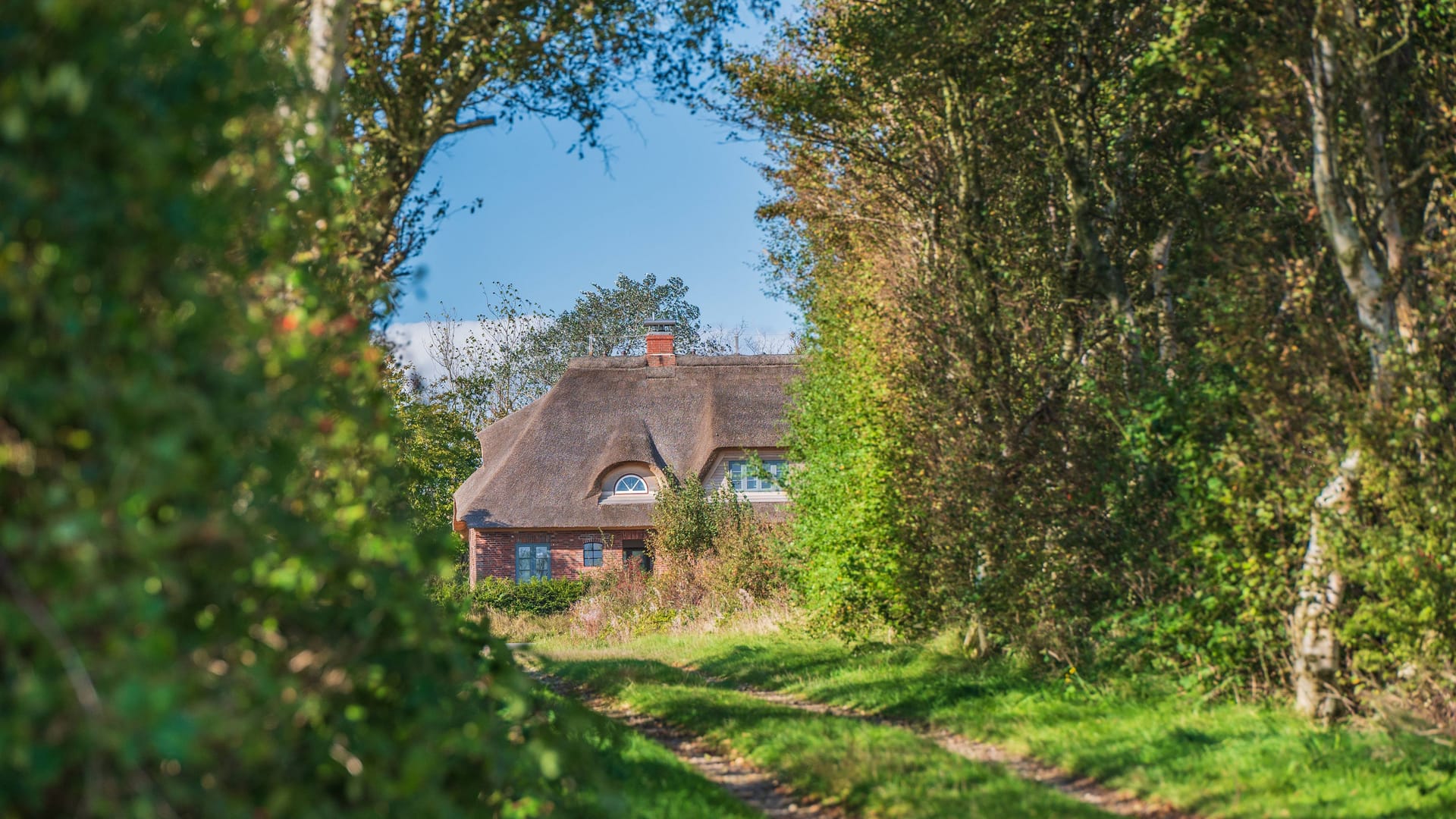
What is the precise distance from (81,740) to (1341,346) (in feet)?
27.3

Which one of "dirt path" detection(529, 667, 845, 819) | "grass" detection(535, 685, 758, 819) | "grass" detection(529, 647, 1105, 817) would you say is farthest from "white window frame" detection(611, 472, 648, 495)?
"grass" detection(535, 685, 758, 819)

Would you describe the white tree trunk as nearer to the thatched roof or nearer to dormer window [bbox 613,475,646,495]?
the thatched roof

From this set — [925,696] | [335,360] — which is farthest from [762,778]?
[335,360]

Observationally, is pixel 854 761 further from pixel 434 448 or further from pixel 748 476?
pixel 748 476

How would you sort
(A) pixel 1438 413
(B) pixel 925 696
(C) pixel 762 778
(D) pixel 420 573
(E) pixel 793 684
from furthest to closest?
(E) pixel 793 684, (B) pixel 925 696, (C) pixel 762 778, (A) pixel 1438 413, (D) pixel 420 573

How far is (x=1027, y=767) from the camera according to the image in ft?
26.8

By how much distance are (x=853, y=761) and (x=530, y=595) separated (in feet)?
76.1

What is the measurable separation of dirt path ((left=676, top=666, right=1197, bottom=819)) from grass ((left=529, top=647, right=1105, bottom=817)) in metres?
0.37

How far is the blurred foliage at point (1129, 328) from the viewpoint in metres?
8.10

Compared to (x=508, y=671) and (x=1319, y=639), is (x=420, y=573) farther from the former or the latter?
(x=1319, y=639)

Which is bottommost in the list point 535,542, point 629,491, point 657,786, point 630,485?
point 657,786

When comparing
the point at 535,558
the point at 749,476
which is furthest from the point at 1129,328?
the point at 535,558

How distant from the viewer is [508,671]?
3742 millimetres

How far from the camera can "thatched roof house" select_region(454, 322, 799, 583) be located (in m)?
33.2
